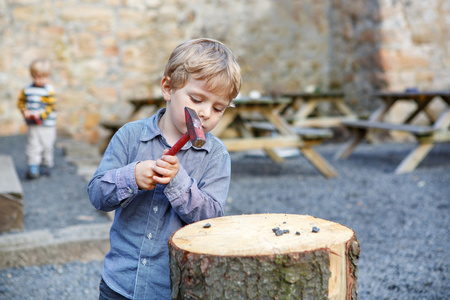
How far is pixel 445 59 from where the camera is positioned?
6500mm

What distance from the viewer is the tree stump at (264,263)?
106 centimetres

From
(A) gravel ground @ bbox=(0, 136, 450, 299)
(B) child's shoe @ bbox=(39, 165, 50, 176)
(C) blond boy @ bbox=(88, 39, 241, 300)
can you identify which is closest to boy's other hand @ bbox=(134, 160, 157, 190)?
(C) blond boy @ bbox=(88, 39, 241, 300)

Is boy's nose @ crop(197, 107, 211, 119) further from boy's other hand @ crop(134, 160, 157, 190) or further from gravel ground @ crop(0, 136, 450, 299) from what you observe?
gravel ground @ crop(0, 136, 450, 299)

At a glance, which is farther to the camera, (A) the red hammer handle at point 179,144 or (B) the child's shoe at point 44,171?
(B) the child's shoe at point 44,171

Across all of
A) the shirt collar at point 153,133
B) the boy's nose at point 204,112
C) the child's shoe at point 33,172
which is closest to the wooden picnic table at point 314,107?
the child's shoe at point 33,172

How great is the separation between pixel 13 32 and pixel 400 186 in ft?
15.1

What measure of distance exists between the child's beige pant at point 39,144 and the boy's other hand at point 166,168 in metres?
3.10

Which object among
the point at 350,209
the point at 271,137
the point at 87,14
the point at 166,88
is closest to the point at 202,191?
the point at 166,88

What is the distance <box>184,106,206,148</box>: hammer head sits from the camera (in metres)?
1.10

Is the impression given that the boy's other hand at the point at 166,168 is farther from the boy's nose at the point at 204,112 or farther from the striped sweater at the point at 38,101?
the striped sweater at the point at 38,101

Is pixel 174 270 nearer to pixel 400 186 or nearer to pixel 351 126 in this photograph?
pixel 400 186

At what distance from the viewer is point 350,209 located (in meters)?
3.30

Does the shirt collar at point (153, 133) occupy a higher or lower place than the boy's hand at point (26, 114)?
higher

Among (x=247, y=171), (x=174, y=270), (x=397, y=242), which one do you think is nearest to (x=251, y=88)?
(x=247, y=171)
